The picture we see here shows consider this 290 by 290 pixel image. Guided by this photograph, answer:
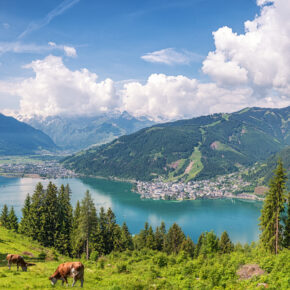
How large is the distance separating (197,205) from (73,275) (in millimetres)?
184511

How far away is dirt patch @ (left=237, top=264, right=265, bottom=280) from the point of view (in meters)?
Result: 23.3

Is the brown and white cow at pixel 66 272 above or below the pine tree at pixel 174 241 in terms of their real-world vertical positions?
above

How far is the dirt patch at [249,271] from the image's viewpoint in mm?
23261

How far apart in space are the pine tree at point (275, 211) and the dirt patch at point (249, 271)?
1525cm

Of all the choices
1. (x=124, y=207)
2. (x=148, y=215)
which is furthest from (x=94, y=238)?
(x=124, y=207)

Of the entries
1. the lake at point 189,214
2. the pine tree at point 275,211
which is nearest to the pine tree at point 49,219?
the pine tree at point 275,211

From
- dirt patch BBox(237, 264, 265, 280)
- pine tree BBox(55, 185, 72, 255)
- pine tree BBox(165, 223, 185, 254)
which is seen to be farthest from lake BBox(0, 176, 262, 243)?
dirt patch BBox(237, 264, 265, 280)

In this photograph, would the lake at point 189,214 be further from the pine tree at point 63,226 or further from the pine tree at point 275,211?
the pine tree at point 275,211

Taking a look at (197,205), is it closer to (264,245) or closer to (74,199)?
(74,199)

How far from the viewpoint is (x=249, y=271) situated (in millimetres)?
24047

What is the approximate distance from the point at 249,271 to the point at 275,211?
17384mm

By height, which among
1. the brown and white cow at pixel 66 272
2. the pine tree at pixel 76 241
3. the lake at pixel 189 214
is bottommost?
the lake at pixel 189 214

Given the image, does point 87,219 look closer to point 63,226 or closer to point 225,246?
point 63,226

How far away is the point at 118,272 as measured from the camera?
26922mm
